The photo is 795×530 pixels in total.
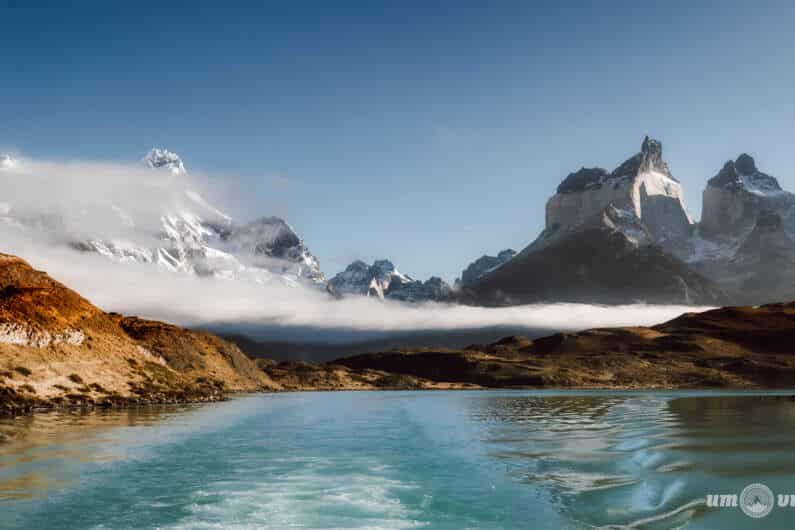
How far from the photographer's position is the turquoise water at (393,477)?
26.5 meters

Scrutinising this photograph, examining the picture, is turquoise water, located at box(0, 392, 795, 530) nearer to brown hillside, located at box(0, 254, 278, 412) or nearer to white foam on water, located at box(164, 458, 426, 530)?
white foam on water, located at box(164, 458, 426, 530)

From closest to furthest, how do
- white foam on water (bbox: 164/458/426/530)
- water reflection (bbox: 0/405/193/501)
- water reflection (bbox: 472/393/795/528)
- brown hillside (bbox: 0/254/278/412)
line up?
water reflection (bbox: 472/393/795/528) < white foam on water (bbox: 164/458/426/530) < water reflection (bbox: 0/405/193/501) < brown hillside (bbox: 0/254/278/412)

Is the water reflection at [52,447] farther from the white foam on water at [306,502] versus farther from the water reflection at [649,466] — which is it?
the water reflection at [649,466]

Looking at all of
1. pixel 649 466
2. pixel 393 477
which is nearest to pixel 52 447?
pixel 393 477

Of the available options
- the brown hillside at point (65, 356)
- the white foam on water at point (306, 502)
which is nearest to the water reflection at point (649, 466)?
the white foam on water at point (306, 502)

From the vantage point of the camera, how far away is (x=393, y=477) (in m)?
37.2

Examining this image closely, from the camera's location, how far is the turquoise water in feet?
87.0

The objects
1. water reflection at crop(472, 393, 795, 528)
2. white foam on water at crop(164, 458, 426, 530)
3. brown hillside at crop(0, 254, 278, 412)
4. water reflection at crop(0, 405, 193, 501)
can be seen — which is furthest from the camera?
brown hillside at crop(0, 254, 278, 412)

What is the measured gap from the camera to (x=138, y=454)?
46906 mm

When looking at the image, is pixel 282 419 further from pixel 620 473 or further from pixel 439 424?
pixel 620 473

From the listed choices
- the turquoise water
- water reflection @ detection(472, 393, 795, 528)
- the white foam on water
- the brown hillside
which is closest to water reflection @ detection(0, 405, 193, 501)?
the turquoise water

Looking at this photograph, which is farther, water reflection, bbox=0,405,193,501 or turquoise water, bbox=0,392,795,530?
water reflection, bbox=0,405,193,501

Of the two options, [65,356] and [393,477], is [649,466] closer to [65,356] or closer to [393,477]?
[393,477]

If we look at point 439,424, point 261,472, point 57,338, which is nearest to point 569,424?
point 439,424
